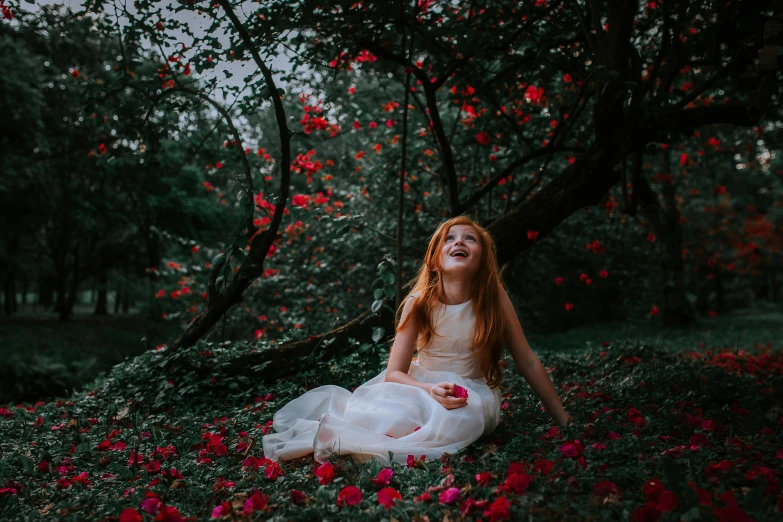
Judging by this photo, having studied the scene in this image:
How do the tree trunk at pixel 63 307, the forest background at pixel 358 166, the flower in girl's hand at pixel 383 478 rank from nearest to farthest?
the flower in girl's hand at pixel 383 478, the forest background at pixel 358 166, the tree trunk at pixel 63 307

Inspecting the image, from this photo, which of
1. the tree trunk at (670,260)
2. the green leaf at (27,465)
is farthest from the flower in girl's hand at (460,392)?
the tree trunk at (670,260)

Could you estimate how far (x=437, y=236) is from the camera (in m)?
3.53

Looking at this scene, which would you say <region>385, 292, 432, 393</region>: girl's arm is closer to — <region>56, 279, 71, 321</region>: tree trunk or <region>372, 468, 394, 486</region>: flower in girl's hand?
<region>372, 468, 394, 486</region>: flower in girl's hand

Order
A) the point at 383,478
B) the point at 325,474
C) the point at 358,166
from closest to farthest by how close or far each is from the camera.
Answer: the point at 383,478, the point at 325,474, the point at 358,166

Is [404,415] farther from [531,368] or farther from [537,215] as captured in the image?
[537,215]

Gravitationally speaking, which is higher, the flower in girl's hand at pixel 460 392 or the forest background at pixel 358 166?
the forest background at pixel 358 166

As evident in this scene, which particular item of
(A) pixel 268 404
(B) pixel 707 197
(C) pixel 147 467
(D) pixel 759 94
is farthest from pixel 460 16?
(B) pixel 707 197

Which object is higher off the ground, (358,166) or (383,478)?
(358,166)

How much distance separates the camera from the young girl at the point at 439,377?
2.82 metres

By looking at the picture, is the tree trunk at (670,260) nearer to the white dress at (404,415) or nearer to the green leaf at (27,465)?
the white dress at (404,415)

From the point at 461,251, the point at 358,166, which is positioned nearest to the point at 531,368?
the point at 461,251

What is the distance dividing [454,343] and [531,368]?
46 cm

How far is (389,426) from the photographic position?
2.81 m

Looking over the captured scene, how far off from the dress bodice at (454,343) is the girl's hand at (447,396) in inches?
12.9
